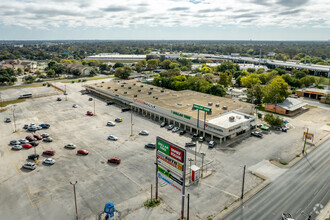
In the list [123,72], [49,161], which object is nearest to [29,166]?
[49,161]

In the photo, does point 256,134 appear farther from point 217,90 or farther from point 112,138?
point 112,138

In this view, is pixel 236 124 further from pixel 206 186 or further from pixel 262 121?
pixel 206 186

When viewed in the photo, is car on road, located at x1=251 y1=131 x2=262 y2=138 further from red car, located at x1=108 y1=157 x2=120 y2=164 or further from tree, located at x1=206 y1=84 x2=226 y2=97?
red car, located at x1=108 y1=157 x2=120 y2=164

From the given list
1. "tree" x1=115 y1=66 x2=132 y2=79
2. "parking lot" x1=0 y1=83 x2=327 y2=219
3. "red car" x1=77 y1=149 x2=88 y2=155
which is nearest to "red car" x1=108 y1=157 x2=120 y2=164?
"parking lot" x1=0 y1=83 x2=327 y2=219

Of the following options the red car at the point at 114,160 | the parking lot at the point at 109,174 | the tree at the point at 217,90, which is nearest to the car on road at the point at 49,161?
the parking lot at the point at 109,174

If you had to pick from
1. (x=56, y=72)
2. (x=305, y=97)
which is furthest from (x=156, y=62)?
(x=305, y=97)
